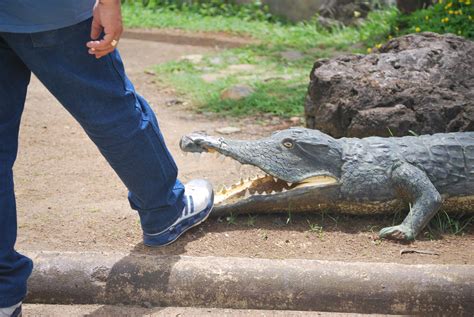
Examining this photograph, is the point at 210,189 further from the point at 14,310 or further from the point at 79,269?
the point at 14,310

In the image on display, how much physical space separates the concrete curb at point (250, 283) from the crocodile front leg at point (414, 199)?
0.47m

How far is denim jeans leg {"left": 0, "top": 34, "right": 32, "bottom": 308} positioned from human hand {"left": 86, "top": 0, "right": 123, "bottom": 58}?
37 cm

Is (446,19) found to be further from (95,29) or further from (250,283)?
(95,29)

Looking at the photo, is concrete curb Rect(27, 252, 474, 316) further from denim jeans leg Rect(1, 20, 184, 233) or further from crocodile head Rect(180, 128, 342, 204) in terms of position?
crocodile head Rect(180, 128, 342, 204)

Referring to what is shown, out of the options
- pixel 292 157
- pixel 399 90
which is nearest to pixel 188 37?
pixel 399 90

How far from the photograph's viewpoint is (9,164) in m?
2.54

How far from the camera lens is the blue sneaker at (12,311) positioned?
255 cm

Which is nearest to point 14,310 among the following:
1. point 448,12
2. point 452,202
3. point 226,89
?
point 452,202

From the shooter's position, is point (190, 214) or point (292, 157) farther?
point (292, 157)

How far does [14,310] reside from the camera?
2588mm

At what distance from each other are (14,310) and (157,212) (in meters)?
0.71

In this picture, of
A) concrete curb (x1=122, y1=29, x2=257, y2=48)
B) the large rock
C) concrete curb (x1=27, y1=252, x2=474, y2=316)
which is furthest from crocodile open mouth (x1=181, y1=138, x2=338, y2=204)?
concrete curb (x1=122, y1=29, x2=257, y2=48)

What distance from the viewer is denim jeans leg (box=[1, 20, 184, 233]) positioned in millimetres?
2373

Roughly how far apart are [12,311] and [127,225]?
Result: 3.21 feet
